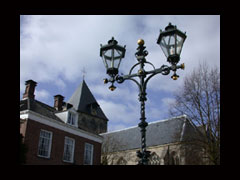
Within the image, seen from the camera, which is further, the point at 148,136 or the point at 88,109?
the point at 88,109

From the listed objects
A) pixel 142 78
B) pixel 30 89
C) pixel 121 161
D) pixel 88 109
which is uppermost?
pixel 88 109

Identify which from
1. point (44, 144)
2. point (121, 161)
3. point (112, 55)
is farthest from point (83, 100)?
point (112, 55)

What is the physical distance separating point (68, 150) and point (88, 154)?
2.58 m

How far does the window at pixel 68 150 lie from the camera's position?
62.5ft

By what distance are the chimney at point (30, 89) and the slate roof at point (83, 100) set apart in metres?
20.0

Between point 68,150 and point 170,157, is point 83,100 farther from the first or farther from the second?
point 68,150

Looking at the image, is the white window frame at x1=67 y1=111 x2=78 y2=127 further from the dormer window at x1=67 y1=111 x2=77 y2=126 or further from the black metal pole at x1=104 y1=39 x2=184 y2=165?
the black metal pole at x1=104 y1=39 x2=184 y2=165

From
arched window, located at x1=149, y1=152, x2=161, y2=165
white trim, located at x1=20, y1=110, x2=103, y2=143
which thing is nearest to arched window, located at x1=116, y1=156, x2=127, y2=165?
arched window, located at x1=149, y1=152, x2=161, y2=165

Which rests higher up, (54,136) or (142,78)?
(142,78)

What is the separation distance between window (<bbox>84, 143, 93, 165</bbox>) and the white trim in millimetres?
708

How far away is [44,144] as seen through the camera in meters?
17.3
